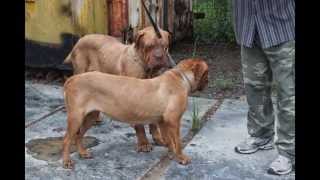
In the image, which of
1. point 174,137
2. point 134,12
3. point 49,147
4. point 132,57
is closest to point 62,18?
point 134,12

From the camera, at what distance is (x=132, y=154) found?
4922mm

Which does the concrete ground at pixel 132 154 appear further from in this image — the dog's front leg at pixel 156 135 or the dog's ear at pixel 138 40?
the dog's ear at pixel 138 40

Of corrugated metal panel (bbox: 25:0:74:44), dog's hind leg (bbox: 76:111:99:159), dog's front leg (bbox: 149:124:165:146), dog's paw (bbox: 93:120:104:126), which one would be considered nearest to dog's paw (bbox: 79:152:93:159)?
dog's hind leg (bbox: 76:111:99:159)

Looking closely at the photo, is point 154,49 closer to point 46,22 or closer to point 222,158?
point 222,158

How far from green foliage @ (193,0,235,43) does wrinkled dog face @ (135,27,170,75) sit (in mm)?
4867

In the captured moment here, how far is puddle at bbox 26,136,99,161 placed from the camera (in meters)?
4.86

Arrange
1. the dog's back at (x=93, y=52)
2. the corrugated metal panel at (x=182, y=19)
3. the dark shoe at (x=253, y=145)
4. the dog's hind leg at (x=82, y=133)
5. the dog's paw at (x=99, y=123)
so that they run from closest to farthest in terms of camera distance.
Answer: the dog's hind leg at (x=82, y=133) → the dark shoe at (x=253, y=145) → the dog's back at (x=93, y=52) → the dog's paw at (x=99, y=123) → the corrugated metal panel at (x=182, y=19)

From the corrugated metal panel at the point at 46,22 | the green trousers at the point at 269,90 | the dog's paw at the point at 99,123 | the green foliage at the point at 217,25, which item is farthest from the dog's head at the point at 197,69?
the green foliage at the point at 217,25

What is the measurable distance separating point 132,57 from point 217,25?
5088 mm

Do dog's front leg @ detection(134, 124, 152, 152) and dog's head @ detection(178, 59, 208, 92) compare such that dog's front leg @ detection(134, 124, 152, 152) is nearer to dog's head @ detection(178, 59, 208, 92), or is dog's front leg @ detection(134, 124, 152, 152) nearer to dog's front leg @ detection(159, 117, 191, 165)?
dog's front leg @ detection(159, 117, 191, 165)

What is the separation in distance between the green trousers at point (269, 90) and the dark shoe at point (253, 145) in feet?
0.15

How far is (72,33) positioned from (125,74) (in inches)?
82.4

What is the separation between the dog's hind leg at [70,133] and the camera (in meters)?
4.50
